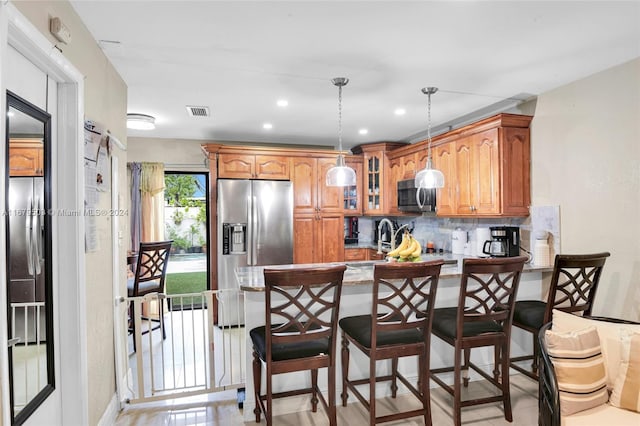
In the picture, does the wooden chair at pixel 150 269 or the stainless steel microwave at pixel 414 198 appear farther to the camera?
the stainless steel microwave at pixel 414 198

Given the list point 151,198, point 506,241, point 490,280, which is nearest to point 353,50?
point 490,280

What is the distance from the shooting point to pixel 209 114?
3822mm

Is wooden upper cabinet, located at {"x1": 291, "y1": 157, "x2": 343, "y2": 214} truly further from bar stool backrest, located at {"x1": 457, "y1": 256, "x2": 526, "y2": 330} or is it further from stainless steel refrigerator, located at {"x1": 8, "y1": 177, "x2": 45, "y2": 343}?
stainless steel refrigerator, located at {"x1": 8, "y1": 177, "x2": 45, "y2": 343}

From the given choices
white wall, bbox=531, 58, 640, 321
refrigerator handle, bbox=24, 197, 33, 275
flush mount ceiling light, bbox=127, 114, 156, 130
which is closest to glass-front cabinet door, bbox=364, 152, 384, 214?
white wall, bbox=531, 58, 640, 321

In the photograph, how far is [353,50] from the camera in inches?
93.0

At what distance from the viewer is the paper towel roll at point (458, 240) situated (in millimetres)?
4223

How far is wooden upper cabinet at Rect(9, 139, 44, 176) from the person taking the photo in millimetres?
1466

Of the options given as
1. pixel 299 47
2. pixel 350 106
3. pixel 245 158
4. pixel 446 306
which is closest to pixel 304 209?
pixel 245 158

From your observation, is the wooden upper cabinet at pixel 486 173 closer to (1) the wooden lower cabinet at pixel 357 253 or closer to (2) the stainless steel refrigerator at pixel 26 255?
(1) the wooden lower cabinet at pixel 357 253

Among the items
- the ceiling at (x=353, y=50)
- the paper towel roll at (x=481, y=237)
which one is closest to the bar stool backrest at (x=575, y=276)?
the paper towel roll at (x=481, y=237)

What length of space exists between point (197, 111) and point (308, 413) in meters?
2.96

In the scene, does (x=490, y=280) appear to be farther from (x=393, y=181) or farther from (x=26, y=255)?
(x=393, y=181)

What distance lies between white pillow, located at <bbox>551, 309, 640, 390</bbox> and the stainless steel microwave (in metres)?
2.45

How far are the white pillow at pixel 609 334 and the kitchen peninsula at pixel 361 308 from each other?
86 cm
